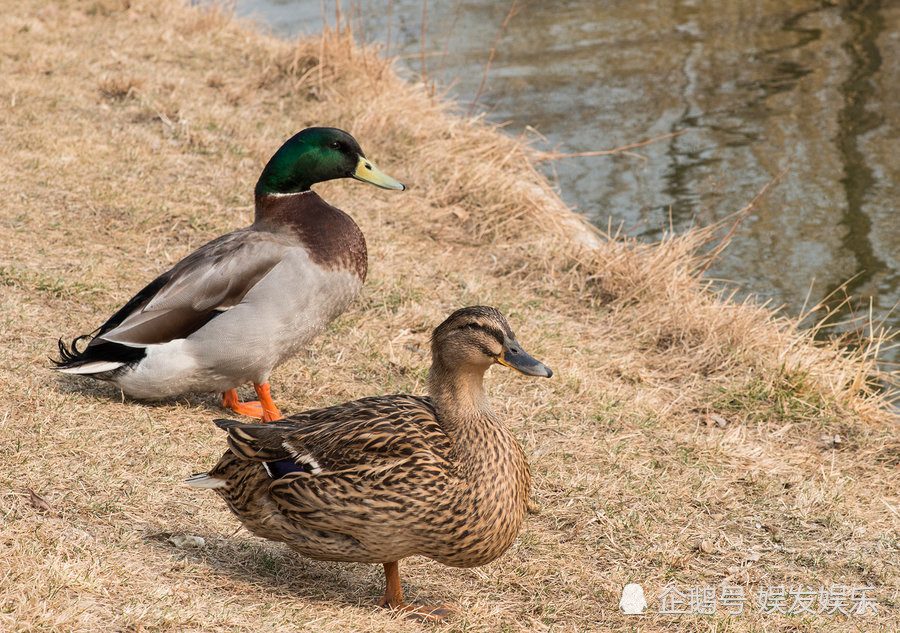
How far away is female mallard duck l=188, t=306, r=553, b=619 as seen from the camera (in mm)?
3012

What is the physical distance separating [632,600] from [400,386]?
71.8 inches

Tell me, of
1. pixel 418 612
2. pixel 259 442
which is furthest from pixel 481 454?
pixel 259 442

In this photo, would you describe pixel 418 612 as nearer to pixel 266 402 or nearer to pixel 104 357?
pixel 266 402

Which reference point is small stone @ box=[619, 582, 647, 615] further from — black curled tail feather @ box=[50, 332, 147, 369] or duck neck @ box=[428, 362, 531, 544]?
black curled tail feather @ box=[50, 332, 147, 369]

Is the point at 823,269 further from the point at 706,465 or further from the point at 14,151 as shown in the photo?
the point at 14,151

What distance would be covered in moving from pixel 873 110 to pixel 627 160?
8.33 ft

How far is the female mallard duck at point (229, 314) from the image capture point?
13.9 ft

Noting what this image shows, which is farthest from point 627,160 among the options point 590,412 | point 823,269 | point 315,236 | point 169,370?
point 169,370

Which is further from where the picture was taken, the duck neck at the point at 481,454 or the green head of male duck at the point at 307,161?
the green head of male duck at the point at 307,161

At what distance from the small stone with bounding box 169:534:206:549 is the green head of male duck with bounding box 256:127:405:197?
1.86m

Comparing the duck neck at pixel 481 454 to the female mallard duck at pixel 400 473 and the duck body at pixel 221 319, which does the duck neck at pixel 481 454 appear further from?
the duck body at pixel 221 319

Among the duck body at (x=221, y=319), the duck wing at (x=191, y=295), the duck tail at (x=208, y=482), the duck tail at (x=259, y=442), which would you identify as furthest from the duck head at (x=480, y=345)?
the duck wing at (x=191, y=295)

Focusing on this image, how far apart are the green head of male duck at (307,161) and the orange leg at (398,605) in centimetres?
214

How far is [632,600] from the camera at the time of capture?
11.6 feet
